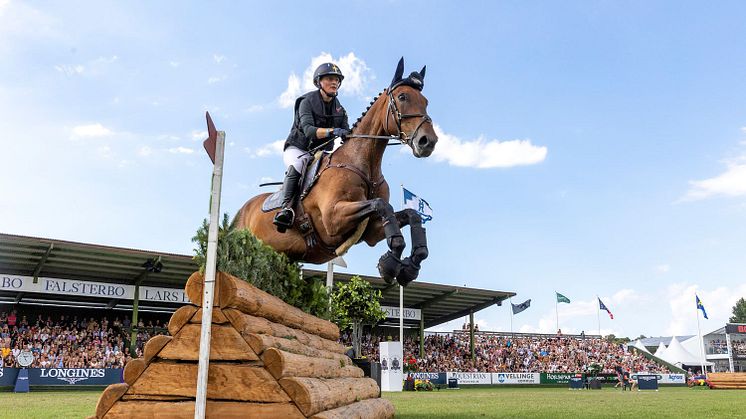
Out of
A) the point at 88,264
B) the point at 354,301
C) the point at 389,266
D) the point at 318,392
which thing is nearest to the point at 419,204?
the point at 354,301

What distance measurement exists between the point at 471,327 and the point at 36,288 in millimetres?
23908

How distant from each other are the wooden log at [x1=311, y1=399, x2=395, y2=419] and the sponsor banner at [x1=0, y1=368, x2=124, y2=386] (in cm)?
1672

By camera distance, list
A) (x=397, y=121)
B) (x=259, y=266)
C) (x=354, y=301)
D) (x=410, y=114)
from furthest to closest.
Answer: (x=354, y=301), (x=397, y=121), (x=410, y=114), (x=259, y=266)

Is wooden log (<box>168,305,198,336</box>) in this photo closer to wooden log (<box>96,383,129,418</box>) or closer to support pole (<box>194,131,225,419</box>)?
support pole (<box>194,131,225,419</box>)

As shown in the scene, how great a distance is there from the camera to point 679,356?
48.3m

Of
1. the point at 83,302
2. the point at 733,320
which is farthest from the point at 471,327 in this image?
the point at 733,320

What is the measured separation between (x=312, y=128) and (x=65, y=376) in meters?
19.8

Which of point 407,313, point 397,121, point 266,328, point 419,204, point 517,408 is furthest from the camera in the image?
point 407,313

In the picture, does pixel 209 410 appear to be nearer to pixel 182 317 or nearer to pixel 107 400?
pixel 182 317

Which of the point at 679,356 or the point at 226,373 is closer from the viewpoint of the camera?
the point at 226,373

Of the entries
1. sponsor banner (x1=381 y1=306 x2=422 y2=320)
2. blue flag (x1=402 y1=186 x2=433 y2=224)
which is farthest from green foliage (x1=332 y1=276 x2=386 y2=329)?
sponsor banner (x1=381 y1=306 x2=422 y2=320)

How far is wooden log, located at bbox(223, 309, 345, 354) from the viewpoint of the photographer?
4.06m

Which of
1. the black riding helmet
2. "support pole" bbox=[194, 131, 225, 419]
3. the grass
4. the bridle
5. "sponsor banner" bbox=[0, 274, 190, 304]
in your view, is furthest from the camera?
"sponsor banner" bbox=[0, 274, 190, 304]

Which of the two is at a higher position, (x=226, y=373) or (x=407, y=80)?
(x=407, y=80)
